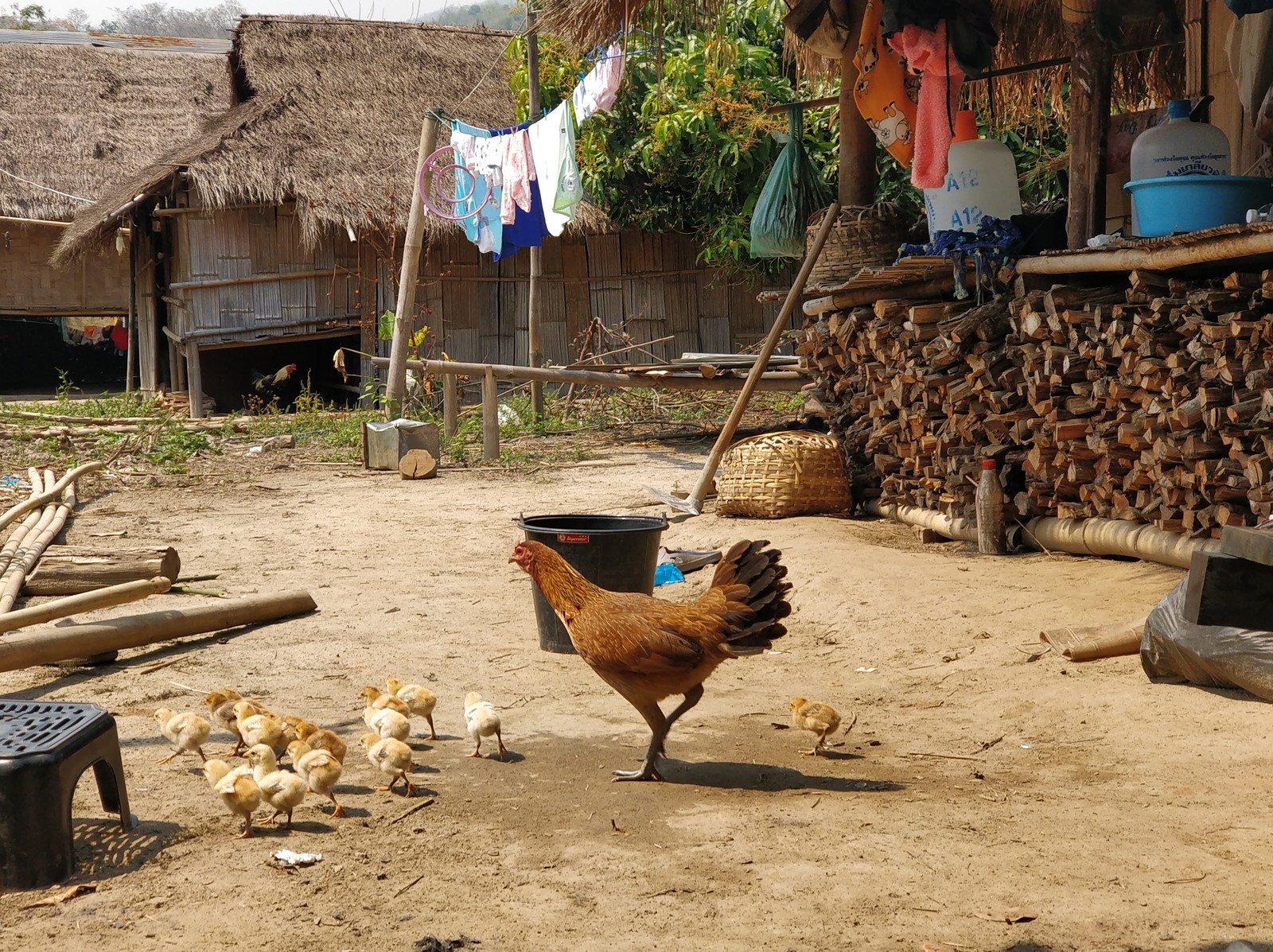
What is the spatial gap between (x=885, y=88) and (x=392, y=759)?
19.6 ft

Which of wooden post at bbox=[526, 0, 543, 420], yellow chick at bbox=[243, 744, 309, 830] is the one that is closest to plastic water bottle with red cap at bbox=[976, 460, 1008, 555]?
yellow chick at bbox=[243, 744, 309, 830]

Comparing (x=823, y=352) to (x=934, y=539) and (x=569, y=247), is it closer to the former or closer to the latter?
(x=934, y=539)

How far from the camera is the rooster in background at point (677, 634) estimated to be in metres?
3.70

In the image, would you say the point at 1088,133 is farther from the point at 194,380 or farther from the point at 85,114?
the point at 85,114

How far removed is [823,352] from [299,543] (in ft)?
12.7

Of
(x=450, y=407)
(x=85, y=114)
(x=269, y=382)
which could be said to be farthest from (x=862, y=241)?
(x=85, y=114)

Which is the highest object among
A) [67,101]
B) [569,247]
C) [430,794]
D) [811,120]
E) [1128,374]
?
[67,101]

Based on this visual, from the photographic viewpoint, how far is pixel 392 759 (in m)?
3.51

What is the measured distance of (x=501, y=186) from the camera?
12.4 m

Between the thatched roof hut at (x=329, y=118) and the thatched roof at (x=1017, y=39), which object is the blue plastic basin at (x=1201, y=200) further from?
the thatched roof hut at (x=329, y=118)

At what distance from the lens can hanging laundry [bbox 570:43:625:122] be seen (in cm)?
1069

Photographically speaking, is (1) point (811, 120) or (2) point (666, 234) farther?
(2) point (666, 234)

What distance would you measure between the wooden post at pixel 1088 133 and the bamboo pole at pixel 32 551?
18.6 ft

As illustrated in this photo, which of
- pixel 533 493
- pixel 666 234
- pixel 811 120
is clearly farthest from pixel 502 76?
pixel 533 493
